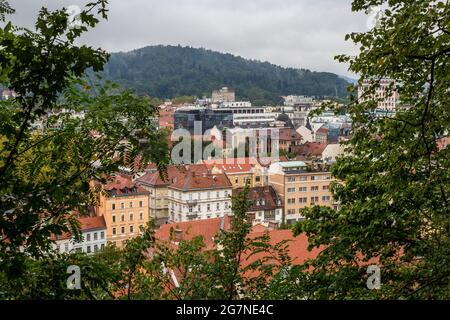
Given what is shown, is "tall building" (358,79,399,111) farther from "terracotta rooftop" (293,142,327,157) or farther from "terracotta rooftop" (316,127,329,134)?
"terracotta rooftop" (316,127,329,134)

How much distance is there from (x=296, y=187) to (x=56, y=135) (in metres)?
45.0

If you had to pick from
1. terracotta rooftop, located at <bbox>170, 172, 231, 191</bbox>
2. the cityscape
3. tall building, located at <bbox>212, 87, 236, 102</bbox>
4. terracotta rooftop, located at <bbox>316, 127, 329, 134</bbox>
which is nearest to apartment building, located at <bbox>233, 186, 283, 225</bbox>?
terracotta rooftop, located at <bbox>170, 172, 231, 191</bbox>

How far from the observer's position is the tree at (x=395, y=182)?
4422 millimetres

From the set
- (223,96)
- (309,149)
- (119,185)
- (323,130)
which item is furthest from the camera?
(223,96)

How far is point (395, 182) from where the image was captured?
4.64 metres

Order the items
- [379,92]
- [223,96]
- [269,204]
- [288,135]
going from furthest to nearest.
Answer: [223,96] < [288,135] < [269,204] < [379,92]

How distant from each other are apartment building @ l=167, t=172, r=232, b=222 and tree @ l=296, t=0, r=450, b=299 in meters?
37.5

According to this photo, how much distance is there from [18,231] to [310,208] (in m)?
4.68

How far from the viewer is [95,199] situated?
3.32 meters

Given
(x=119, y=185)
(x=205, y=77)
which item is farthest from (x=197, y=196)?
(x=205, y=77)

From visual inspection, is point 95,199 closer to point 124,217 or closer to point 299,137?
point 124,217

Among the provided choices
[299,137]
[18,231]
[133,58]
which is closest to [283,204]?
[299,137]

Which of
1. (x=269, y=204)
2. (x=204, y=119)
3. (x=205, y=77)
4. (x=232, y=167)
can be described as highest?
(x=205, y=77)

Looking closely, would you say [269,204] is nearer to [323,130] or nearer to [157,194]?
[157,194]
